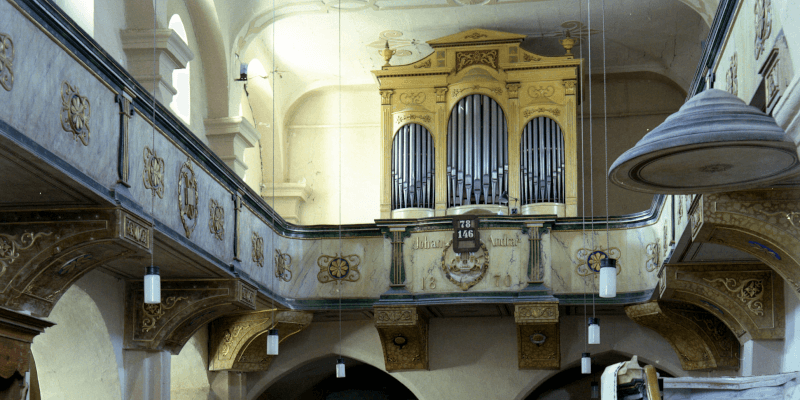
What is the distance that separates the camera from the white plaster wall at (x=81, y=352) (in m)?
12.1

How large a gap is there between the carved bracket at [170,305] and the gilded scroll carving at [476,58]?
617 cm

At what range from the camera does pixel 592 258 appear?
15531mm

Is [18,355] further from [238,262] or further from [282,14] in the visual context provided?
[282,14]

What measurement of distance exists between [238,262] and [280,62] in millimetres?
6452

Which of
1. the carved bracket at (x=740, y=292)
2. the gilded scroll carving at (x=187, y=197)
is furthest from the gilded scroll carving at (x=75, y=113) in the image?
the carved bracket at (x=740, y=292)

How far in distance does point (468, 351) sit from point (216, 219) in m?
5.93

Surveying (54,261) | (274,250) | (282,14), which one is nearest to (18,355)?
(54,261)

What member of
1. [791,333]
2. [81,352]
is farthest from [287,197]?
[791,333]

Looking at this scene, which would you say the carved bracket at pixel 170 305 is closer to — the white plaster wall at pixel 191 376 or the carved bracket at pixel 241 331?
the carved bracket at pixel 241 331

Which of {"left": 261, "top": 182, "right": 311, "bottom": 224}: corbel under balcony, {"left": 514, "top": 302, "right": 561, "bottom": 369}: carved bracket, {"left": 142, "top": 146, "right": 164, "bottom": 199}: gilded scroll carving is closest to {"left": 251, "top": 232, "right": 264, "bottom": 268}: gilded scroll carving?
{"left": 142, "top": 146, "right": 164, "bottom": 199}: gilded scroll carving

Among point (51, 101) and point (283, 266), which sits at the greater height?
point (51, 101)

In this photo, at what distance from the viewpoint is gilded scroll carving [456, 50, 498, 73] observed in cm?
1731

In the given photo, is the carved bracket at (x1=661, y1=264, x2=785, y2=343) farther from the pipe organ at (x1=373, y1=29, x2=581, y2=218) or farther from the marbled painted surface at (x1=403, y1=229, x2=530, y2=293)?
the pipe organ at (x1=373, y1=29, x2=581, y2=218)

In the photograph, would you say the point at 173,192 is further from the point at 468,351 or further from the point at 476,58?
the point at 476,58
